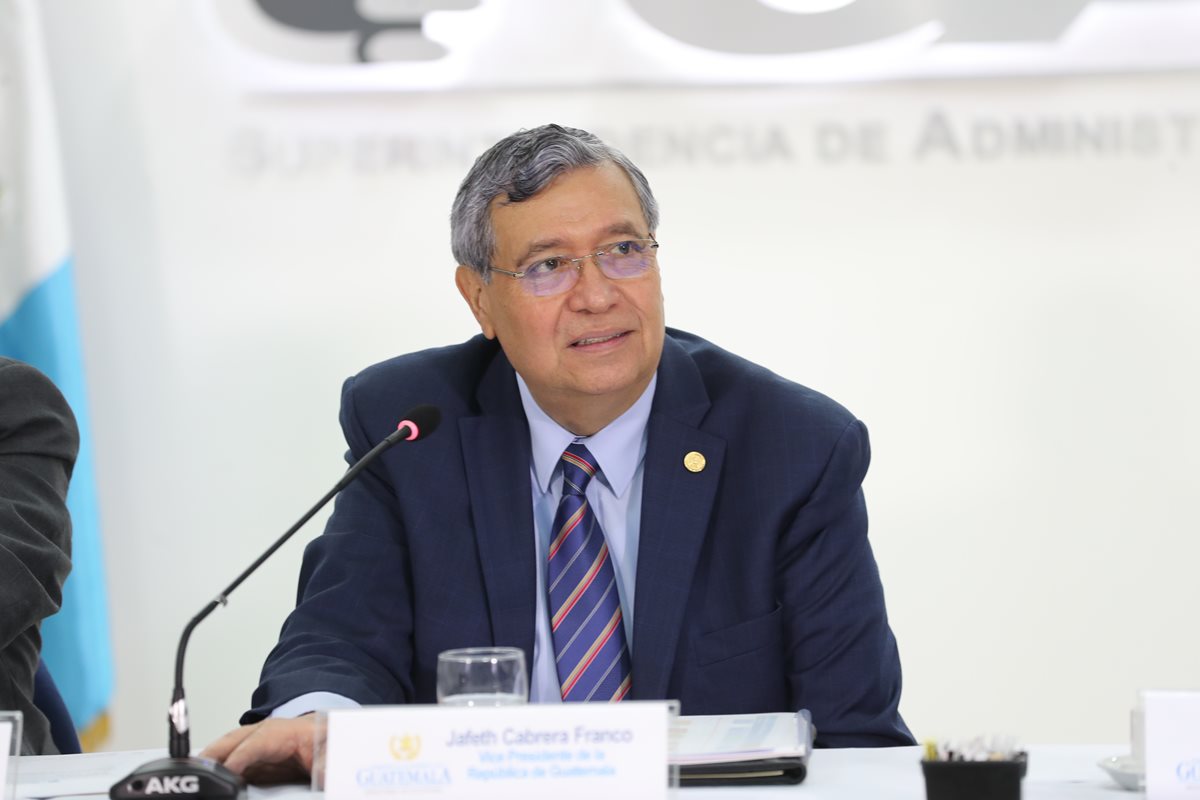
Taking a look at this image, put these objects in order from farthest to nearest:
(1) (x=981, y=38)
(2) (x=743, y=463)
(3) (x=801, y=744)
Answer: (1) (x=981, y=38) < (2) (x=743, y=463) < (3) (x=801, y=744)

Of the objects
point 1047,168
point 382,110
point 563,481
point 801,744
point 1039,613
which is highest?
point 382,110

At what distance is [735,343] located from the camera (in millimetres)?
4039

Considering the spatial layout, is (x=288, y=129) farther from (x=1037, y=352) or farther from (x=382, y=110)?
(x=1037, y=352)

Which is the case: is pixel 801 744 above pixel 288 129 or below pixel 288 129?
below

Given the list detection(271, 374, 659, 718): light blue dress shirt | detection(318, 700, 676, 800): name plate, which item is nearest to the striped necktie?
detection(271, 374, 659, 718): light blue dress shirt

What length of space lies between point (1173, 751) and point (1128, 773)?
Result: 0.38 feet

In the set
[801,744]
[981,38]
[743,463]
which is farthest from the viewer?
[981,38]

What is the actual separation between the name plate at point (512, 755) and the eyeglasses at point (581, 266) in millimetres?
1194

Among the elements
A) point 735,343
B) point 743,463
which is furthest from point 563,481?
point 735,343

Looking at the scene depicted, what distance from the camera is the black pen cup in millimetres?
1381

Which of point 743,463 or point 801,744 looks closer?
point 801,744

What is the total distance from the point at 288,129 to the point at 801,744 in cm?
295

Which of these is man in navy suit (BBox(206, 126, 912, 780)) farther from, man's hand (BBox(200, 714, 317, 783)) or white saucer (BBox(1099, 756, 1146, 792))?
white saucer (BBox(1099, 756, 1146, 792))

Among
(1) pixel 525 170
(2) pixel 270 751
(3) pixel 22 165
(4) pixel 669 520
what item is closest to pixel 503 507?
(4) pixel 669 520
